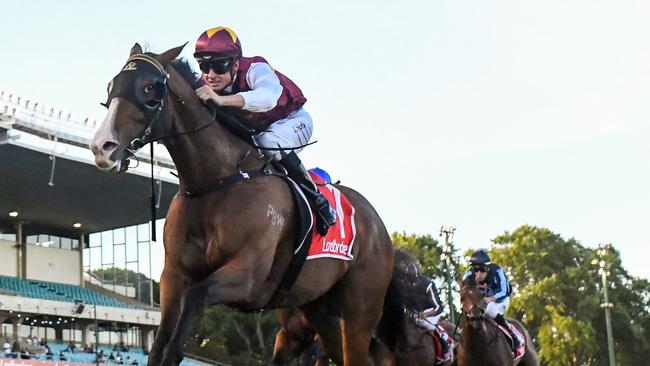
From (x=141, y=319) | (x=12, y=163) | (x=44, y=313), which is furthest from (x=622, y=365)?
(x=12, y=163)

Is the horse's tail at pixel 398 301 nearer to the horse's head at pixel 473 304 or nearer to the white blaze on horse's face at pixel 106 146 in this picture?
the horse's head at pixel 473 304

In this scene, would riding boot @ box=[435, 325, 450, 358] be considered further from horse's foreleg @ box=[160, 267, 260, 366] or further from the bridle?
the bridle

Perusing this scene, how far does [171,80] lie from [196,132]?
0.38 metres

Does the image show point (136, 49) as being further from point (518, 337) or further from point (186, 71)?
point (518, 337)

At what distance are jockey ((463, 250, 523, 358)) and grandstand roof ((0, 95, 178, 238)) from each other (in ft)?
100.0

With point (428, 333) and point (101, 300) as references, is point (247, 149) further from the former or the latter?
point (101, 300)

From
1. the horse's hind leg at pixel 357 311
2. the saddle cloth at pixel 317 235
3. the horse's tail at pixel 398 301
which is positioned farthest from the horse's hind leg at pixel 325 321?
the horse's tail at pixel 398 301

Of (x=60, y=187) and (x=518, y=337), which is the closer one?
(x=518, y=337)

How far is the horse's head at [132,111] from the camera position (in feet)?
18.1

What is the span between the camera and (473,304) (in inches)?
463

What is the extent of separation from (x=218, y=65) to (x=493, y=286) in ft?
23.3

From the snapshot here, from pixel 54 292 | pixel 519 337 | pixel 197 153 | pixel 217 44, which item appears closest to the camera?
pixel 197 153

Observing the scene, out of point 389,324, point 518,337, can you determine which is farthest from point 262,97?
point 518,337

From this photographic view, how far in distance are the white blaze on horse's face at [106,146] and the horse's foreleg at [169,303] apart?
0.86 m
